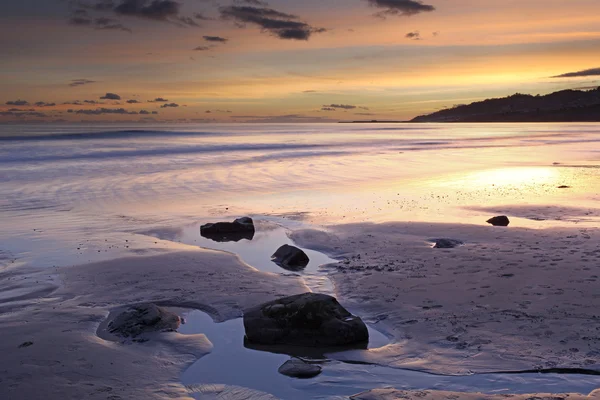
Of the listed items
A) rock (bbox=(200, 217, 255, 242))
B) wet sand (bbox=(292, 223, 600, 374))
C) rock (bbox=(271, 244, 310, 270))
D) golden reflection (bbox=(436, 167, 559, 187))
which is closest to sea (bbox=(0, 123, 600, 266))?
golden reflection (bbox=(436, 167, 559, 187))

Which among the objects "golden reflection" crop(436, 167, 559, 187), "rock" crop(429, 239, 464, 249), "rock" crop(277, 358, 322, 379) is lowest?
"rock" crop(277, 358, 322, 379)

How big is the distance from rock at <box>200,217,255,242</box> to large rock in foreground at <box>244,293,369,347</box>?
578 centimetres

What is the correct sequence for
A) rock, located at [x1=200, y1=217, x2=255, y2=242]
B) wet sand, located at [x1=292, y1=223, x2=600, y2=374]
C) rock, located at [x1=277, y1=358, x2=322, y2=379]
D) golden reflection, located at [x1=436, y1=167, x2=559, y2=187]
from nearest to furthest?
rock, located at [x1=277, y1=358, x2=322, y2=379] < wet sand, located at [x1=292, y1=223, x2=600, y2=374] < rock, located at [x1=200, y1=217, x2=255, y2=242] < golden reflection, located at [x1=436, y1=167, x2=559, y2=187]

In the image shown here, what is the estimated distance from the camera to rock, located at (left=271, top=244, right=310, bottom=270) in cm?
949

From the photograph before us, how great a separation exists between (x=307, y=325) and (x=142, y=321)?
1.98 metres

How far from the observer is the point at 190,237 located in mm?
11867

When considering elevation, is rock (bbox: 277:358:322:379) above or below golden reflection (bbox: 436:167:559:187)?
below

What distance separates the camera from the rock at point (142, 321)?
628 centimetres

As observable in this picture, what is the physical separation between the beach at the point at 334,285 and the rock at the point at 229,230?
0.28 m

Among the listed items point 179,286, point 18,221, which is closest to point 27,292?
point 179,286

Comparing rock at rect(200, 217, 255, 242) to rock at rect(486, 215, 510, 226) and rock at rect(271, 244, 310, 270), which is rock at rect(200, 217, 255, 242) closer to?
rock at rect(271, 244, 310, 270)

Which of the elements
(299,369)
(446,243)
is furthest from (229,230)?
(299,369)

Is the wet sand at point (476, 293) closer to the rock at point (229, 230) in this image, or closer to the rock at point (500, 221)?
the rock at point (500, 221)

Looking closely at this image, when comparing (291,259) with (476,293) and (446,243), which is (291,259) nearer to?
(446,243)
